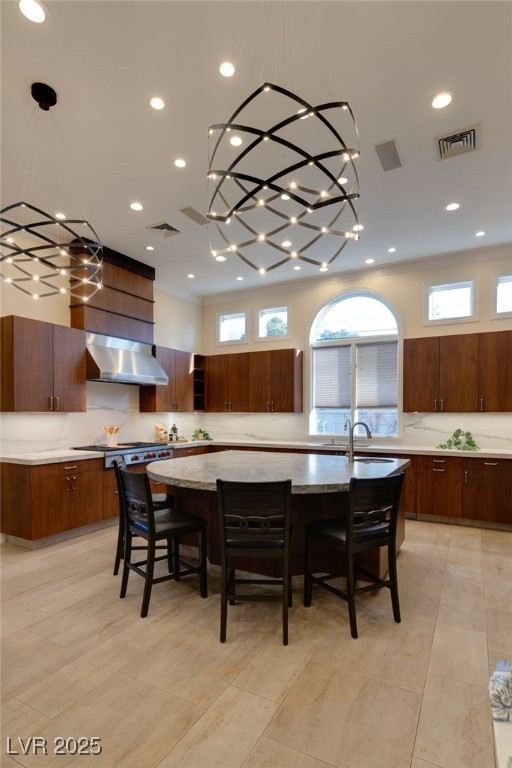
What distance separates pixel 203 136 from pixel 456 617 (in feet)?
13.4

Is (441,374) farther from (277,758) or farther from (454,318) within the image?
(277,758)

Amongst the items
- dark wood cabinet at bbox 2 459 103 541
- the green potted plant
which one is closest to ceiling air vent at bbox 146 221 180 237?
dark wood cabinet at bbox 2 459 103 541

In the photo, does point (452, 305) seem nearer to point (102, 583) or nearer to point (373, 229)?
point (373, 229)

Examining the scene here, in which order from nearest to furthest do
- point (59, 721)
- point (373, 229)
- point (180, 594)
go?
point (59, 721)
point (180, 594)
point (373, 229)

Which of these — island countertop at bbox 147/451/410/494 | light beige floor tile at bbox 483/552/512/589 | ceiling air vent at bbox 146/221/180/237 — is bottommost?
light beige floor tile at bbox 483/552/512/589

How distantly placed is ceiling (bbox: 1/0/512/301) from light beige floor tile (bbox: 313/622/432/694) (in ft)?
11.9

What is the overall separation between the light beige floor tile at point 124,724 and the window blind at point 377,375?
16.0 ft

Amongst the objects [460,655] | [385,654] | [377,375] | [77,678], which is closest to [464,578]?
[460,655]

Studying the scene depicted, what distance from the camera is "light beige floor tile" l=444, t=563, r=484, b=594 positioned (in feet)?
10.4

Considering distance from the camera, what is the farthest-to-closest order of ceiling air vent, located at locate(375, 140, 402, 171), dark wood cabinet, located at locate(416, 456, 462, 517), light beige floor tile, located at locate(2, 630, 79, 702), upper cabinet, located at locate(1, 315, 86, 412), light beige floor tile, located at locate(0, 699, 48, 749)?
dark wood cabinet, located at locate(416, 456, 462, 517) → upper cabinet, located at locate(1, 315, 86, 412) → ceiling air vent, located at locate(375, 140, 402, 171) → light beige floor tile, located at locate(2, 630, 79, 702) → light beige floor tile, located at locate(0, 699, 48, 749)

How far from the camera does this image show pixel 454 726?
5.79 feet

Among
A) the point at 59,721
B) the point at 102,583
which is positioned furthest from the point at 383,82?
the point at 102,583

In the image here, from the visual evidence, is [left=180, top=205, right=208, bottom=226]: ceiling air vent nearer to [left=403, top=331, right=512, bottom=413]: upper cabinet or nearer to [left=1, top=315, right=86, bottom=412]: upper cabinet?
[left=1, top=315, right=86, bottom=412]: upper cabinet

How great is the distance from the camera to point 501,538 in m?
4.42
